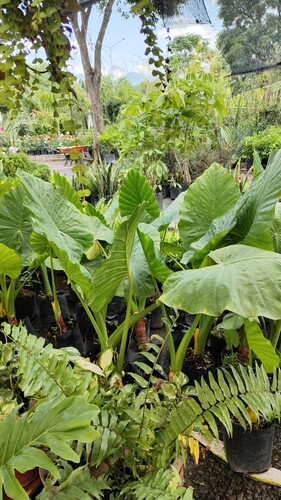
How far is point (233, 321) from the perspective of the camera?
51.1 inches

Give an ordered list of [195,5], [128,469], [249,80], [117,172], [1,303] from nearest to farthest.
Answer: [128,469] < [1,303] < [195,5] < [117,172] < [249,80]

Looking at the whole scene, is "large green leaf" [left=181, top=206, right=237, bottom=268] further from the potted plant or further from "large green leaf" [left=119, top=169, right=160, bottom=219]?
the potted plant

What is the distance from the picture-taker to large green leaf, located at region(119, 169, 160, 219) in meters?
1.44

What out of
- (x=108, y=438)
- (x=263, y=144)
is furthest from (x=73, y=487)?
(x=263, y=144)

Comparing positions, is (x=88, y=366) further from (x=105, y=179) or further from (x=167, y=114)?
(x=105, y=179)

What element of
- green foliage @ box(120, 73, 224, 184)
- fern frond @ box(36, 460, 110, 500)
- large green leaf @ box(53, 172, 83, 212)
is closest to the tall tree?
green foliage @ box(120, 73, 224, 184)

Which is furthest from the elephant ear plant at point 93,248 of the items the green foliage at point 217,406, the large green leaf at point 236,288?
the green foliage at point 217,406

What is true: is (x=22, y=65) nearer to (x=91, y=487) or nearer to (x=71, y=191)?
(x=71, y=191)

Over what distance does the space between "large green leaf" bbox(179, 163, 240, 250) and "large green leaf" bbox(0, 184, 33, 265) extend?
2.14 ft

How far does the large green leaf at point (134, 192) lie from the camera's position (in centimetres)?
144

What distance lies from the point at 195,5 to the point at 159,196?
2008mm

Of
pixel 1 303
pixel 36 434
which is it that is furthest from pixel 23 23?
pixel 36 434

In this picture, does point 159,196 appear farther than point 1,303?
Yes

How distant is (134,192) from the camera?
1.48m
